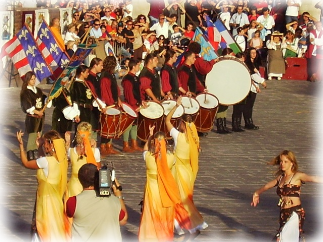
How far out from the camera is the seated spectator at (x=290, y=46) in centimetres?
2842

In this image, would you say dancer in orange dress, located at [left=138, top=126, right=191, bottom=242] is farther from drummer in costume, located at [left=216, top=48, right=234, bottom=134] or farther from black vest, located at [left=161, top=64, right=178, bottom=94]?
drummer in costume, located at [left=216, top=48, right=234, bottom=134]

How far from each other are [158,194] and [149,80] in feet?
20.9

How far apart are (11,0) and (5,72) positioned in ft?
6.21

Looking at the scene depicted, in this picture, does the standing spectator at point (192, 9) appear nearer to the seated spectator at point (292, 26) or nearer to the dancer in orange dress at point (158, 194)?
the seated spectator at point (292, 26)

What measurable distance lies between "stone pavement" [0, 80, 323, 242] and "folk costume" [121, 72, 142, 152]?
42 centimetres

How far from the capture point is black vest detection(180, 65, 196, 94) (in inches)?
791

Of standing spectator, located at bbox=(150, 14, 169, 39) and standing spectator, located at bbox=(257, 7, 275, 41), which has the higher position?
standing spectator, located at bbox=(257, 7, 275, 41)

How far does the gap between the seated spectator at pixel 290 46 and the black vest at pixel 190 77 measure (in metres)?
8.52

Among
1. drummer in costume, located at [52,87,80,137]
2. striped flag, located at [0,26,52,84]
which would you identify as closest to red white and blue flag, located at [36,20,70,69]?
striped flag, located at [0,26,52,84]

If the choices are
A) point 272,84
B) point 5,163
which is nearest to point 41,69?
point 5,163

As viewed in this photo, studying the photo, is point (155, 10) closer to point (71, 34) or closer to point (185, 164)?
point (71, 34)

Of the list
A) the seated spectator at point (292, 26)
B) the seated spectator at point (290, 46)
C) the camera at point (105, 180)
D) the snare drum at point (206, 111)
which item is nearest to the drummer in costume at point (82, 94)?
the snare drum at point (206, 111)

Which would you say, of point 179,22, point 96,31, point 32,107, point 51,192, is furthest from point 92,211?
point 179,22

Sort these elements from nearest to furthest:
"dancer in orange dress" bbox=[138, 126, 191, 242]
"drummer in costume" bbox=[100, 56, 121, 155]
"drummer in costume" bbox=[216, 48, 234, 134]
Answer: "dancer in orange dress" bbox=[138, 126, 191, 242] → "drummer in costume" bbox=[100, 56, 121, 155] → "drummer in costume" bbox=[216, 48, 234, 134]
